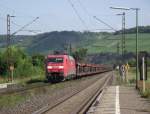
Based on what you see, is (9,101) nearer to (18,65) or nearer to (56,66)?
(56,66)

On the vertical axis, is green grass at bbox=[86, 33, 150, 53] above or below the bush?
above

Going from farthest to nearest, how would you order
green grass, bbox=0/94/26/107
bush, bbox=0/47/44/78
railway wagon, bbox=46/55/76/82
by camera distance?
bush, bbox=0/47/44/78 < railway wagon, bbox=46/55/76/82 < green grass, bbox=0/94/26/107

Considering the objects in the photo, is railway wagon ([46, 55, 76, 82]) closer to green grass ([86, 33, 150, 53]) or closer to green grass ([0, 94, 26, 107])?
green grass ([0, 94, 26, 107])

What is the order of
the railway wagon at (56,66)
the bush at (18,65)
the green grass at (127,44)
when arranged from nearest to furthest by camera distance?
the railway wagon at (56,66) → the bush at (18,65) → the green grass at (127,44)

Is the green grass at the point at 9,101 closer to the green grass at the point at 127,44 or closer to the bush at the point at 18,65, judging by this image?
the bush at the point at 18,65

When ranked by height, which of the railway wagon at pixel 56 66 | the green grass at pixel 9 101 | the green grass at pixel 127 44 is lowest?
the green grass at pixel 9 101

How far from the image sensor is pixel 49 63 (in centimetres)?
6184

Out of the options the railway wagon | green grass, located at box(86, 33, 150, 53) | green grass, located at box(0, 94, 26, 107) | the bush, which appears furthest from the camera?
green grass, located at box(86, 33, 150, 53)

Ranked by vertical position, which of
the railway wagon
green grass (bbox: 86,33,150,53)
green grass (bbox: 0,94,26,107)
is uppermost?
green grass (bbox: 86,33,150,53)

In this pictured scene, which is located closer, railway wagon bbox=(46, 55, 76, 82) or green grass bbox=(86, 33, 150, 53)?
railway wagon bbox=(46, 55, 76, 82)

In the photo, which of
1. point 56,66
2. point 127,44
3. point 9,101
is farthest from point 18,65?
point 127,44

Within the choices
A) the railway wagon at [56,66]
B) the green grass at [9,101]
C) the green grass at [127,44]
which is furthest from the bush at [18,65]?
the green grass at [9,101]

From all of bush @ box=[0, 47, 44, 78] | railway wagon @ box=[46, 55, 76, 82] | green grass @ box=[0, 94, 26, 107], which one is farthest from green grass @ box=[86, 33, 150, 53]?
green grass @ box=[0, 94, 26, 107]

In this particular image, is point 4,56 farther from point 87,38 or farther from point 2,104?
point 87,38
